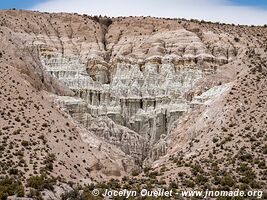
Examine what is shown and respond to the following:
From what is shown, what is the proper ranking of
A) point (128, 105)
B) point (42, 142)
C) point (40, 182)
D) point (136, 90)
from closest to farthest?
point (40, 182) → point (42, 142) → point (128, 105) → point (136, 90)

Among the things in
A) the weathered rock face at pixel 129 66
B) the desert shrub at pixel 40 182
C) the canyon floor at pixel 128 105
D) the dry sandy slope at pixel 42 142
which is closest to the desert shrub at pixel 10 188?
the canyon floor at pixel 128 105

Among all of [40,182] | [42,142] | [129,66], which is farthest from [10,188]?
[129,66]

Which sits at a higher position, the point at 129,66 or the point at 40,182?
the point at 129,66

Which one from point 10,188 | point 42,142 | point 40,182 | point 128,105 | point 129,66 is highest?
point 129,66

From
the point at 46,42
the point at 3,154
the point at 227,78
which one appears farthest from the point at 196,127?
the point at 46,42

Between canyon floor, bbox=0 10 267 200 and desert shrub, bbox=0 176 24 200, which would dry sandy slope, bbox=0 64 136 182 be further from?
desert shrub, bbox=0 176 24 200

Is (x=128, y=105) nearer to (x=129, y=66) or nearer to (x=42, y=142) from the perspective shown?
(x=129, y=66)

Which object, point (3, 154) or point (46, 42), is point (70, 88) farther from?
point (3, 154)

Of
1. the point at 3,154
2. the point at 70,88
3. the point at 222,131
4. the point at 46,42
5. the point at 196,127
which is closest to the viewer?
the point at 3,154

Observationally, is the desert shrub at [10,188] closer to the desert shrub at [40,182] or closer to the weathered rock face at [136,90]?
the desert shrub at [40,182]
